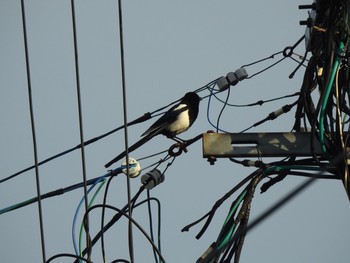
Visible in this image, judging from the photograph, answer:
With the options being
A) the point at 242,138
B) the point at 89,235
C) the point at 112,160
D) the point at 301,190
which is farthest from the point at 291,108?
the point at 301,190

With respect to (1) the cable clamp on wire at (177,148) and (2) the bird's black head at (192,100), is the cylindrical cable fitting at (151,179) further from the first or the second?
(2) the bird's black head at (192,100)

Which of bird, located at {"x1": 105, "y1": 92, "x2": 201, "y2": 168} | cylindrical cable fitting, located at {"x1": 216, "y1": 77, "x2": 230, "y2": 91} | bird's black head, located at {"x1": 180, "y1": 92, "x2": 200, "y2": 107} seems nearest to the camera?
cylindrical cable fitting, located at {"x1": 216, "y1": 77, "x2": 230, "y2": 91}

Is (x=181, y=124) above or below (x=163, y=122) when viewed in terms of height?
below

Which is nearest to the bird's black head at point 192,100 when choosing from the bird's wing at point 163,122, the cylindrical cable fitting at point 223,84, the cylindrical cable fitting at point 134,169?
the bird's wing at point 163,122

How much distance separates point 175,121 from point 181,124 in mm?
95

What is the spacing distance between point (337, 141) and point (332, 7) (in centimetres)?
94

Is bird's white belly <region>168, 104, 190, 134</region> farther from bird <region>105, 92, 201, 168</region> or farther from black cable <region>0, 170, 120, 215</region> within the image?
black cable <region>0, 170, 120, 215</region>

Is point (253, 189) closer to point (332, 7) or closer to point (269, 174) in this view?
point (269, 174)

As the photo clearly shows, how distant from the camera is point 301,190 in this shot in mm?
1771

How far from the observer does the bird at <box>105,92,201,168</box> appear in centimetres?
730

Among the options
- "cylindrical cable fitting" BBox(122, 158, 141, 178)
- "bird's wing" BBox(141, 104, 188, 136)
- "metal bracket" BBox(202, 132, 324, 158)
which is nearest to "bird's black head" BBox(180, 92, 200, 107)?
"bird's wing" BBox(141, 104, 188, 136)

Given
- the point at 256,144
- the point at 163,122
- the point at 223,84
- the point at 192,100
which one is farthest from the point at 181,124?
the point at 256,144

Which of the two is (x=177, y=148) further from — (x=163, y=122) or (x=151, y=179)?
(x=163, y=122)

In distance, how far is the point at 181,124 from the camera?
8008 millimetres
